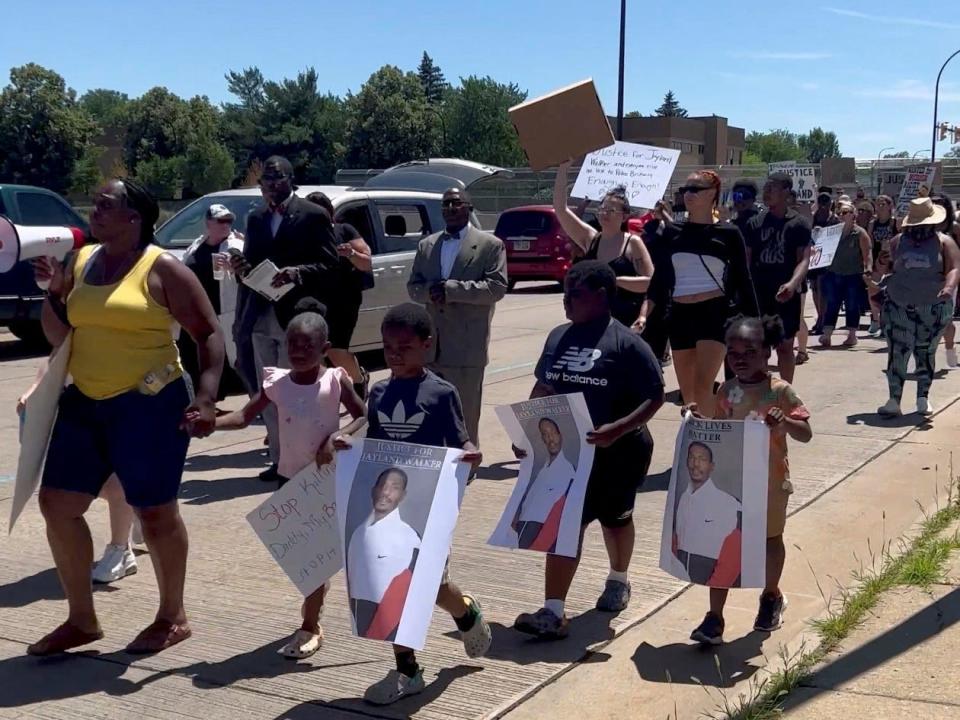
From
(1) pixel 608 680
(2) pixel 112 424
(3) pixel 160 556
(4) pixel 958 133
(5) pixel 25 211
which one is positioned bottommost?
(1) pixel 608 680

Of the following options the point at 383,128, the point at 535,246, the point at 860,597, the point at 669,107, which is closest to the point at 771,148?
the point at 669,107

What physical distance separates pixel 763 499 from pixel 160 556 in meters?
2.28

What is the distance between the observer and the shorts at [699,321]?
740 centimetres

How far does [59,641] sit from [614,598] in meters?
2.22

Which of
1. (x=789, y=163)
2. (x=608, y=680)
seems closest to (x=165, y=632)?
(x=608, y=680)

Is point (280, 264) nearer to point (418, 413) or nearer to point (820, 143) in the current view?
point (418, 413)

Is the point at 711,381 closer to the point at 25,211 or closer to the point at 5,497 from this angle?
the point at 5,497

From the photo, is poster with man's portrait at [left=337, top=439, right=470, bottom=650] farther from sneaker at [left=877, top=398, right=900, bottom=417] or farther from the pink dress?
sneaker at [left=877, top=398, right=900, bottom=417]

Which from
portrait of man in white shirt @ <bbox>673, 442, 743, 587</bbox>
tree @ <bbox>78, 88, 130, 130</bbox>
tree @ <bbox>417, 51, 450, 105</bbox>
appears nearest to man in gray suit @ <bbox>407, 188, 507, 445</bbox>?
portrait of man in white shirt @ <bbox>673, 442, 743, 587</bbox>

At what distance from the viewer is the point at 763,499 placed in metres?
4.64

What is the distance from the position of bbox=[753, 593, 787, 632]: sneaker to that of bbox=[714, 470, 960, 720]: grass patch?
6.2 inches

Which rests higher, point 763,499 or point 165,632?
point 763,499

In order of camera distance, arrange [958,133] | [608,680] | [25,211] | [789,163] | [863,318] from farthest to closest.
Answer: [958,133] → [789,163] → [863,318] → [25,211] → [608,680]

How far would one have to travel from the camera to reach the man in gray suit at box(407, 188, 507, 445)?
7223mm
